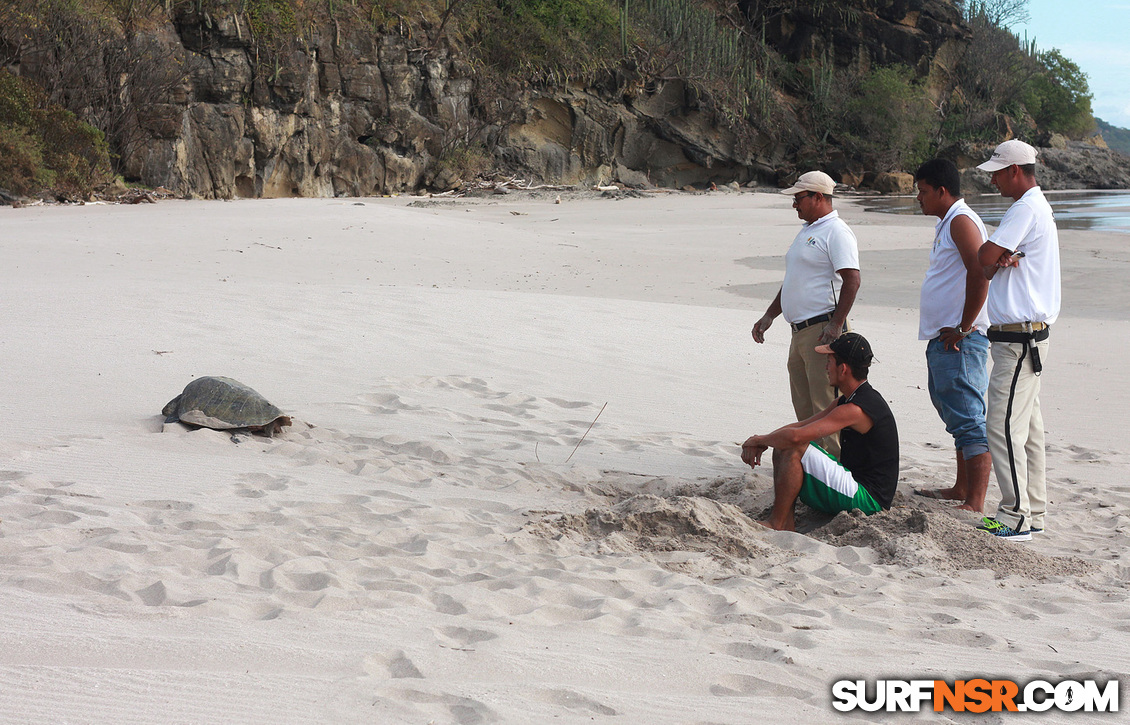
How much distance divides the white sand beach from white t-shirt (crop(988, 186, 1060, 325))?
3.40 ft

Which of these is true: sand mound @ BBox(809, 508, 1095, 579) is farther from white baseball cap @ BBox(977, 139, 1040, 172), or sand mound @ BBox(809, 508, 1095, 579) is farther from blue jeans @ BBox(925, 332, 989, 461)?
white baseball cap @ BBox(977, 139, 1040, 172)

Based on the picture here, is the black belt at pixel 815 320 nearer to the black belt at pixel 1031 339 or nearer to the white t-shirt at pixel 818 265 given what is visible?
the white t-shirt at pixel 818 265

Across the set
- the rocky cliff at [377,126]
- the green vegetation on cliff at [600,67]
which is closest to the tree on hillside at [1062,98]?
the green vegetation on cliff at [600,67]

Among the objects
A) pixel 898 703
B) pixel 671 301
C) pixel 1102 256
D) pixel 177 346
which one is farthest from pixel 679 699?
pixel 1102 256

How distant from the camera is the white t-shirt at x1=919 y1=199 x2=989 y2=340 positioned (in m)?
4.38

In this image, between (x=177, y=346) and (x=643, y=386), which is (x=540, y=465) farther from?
(x=177, y=346)

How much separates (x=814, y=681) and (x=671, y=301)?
31.6ft

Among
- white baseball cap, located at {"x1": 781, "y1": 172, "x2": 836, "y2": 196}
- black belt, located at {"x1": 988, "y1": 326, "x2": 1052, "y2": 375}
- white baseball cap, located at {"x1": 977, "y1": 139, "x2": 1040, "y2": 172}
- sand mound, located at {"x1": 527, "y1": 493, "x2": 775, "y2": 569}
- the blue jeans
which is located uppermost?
white baseball cap, located at {"x1": 977, "y1": 139, "x2": 1040, "y2": 172}

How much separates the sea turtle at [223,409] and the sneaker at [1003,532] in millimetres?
3854

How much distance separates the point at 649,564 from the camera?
3.62m

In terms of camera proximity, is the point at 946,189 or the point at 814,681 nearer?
the point at 814,681

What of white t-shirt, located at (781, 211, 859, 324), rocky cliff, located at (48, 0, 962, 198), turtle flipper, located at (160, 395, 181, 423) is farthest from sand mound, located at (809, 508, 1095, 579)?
rocky cliff, located at (48, 0, 962, 198)

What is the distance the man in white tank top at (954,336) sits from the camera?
4.39 m

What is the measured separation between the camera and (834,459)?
4.25 metres
